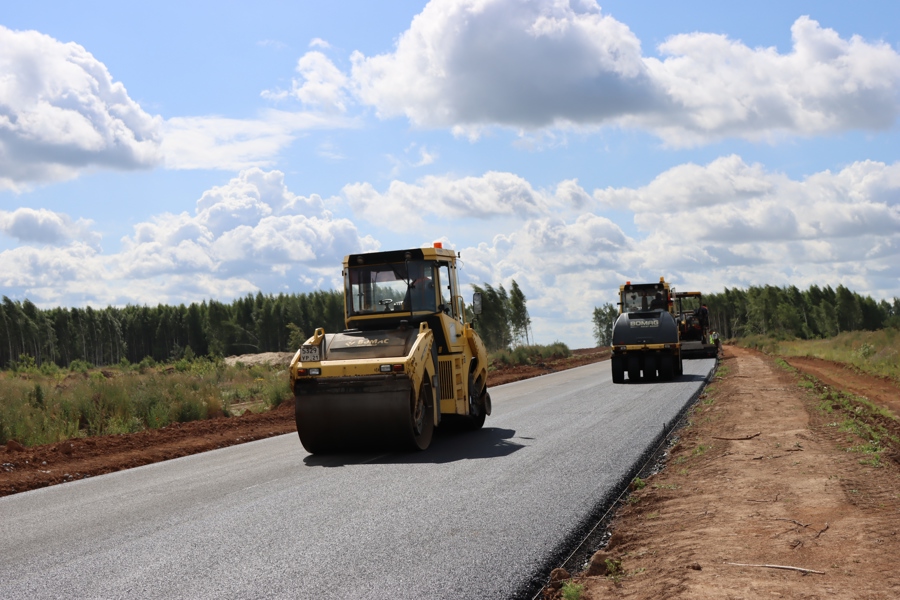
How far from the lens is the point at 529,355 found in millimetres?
51125

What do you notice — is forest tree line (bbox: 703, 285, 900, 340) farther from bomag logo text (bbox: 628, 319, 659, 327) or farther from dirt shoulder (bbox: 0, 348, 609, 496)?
dirt shoulder (bbox: 0, 348, 609, 496)

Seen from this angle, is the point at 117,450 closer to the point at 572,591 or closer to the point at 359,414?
the point at 359,414

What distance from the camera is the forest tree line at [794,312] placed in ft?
349

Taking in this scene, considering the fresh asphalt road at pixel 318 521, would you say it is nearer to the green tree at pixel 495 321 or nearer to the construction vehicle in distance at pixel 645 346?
the construction vehicle in distance at pixel 645 346

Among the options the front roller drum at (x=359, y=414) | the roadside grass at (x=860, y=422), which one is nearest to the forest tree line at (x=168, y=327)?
the roadside grass at (x=860, y=422)

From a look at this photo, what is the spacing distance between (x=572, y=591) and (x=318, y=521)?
296 cm

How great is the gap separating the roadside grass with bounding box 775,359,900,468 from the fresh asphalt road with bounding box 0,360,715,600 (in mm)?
2773

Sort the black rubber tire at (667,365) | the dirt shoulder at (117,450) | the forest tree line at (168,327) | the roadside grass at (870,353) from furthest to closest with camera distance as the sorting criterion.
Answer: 1. the forest tree line at (168,327)
2. the roadside grass at (870,353)
3. the black rubber tire at (667,365)
4. the dirt shoulder at (117,450)

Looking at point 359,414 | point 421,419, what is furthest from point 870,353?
point 359,414

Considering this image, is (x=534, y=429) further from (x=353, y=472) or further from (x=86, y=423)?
(x=86, y=423)

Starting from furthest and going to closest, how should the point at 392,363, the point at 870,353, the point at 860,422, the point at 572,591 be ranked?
1. the point at 870,353
2. the point at 860,422
3. the point at 392,363
4. the point at 572,591

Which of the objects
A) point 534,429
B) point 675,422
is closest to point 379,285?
point 534,429

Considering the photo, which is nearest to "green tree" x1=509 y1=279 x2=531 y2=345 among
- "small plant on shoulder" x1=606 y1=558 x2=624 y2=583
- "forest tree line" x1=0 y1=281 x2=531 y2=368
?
"forest tree line" x1=0 y1=281 x2=531 y2=368

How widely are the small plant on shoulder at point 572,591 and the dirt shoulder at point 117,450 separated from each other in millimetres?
8358
